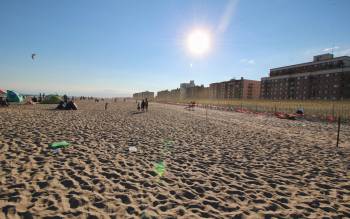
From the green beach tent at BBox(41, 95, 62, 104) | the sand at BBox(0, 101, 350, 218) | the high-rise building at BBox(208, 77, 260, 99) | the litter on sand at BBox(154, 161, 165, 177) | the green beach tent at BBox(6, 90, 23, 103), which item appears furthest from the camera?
the high-rise building at BBox(208, 77, 260, 99)

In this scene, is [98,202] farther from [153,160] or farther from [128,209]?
[153,160]

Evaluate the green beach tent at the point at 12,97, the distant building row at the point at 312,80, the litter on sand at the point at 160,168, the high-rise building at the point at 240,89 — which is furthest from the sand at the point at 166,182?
the high-rise building at the point at 240,89

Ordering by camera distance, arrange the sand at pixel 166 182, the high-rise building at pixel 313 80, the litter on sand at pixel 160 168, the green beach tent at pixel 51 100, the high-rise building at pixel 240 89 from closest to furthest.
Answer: the sand at pixel 166 182 < the litter on sand at pixel 160 168 < the green beach tent at pixel 51 100 < the high-rise building at pixel 313 80 < the high-rise building at pixel 240 89

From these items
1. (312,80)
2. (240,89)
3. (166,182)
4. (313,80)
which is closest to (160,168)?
(166,182)

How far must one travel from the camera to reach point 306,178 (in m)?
5.88

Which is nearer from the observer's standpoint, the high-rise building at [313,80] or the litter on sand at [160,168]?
the litter on sand at [160,168]

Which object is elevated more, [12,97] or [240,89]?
[240,89]

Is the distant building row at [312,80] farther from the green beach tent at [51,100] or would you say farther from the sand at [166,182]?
the green beach tent at [51,100]

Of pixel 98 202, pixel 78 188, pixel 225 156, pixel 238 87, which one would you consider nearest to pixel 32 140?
pixel 78 188

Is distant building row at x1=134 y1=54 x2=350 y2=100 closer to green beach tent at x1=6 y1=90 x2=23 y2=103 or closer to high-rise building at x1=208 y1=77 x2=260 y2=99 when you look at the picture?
high-rise building at x1=208 y1=77 x2=260 y2=99

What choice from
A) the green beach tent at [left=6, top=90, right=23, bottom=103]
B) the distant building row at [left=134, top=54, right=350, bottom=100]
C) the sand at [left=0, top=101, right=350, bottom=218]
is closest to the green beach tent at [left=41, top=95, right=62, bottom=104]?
the green beach tent at [left=6, top=90, right=23, bottom=103]

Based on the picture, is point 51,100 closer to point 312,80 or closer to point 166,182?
point 166,182

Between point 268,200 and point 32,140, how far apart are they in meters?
9.51

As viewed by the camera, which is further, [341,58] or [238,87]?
[238,87]
